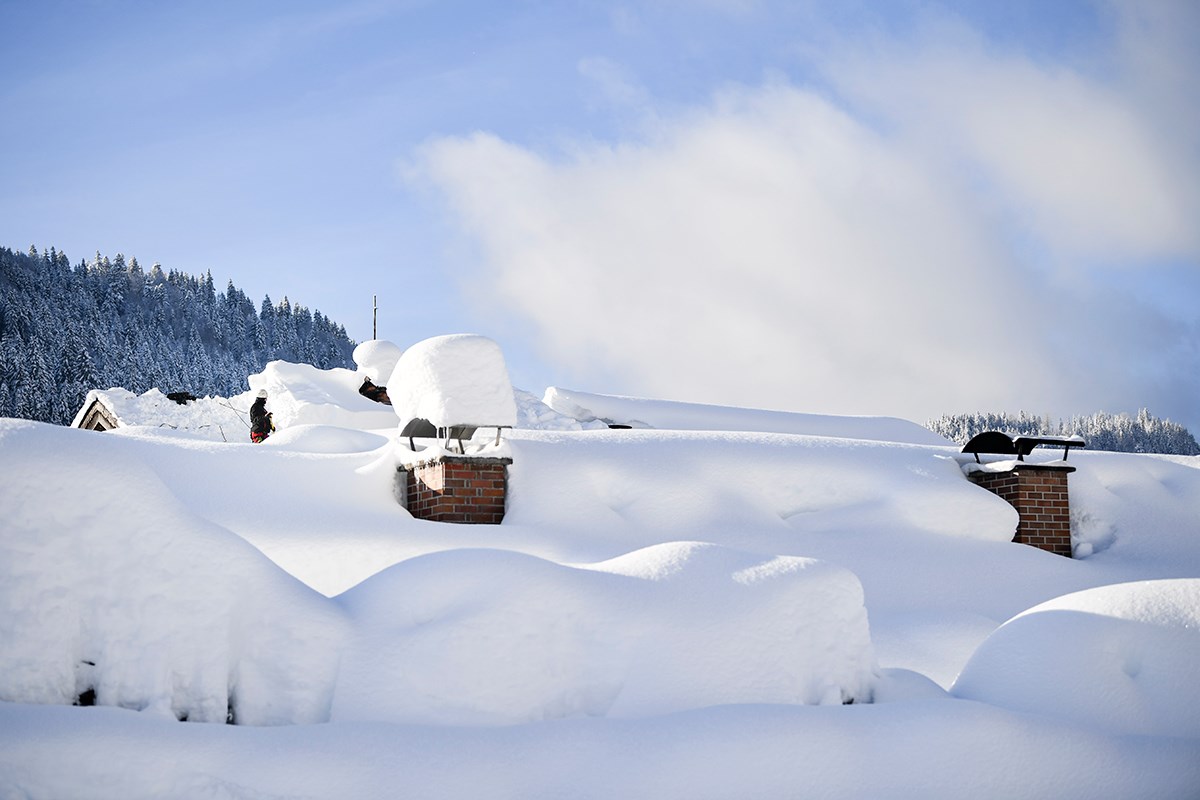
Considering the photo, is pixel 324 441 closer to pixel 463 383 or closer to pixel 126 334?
pixel 463 383

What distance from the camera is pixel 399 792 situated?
3221mm

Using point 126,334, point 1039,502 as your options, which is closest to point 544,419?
point 1039,502

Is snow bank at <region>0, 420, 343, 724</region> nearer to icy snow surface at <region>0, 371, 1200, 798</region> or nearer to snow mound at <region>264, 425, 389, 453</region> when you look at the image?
icy snow surface at <region>0, 371, 1200, 798</region>

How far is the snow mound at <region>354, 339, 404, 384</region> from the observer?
17953mm

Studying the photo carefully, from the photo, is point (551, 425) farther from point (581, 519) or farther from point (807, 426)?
point (581, 519)

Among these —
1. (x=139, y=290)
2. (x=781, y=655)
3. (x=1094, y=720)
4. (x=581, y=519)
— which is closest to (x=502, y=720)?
(x=781, y=655)

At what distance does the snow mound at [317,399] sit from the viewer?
1609 centimetres

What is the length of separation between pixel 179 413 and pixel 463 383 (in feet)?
41.5

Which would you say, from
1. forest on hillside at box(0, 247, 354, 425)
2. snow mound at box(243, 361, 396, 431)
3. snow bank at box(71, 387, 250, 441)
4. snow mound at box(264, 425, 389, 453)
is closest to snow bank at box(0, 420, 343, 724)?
snow mound at box(264, 425, 389, 453)

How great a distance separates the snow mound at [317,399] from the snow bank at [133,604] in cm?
1233

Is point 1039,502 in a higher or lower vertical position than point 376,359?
lower

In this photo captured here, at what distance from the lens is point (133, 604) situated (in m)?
3.44

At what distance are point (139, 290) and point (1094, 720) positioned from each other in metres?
82.1

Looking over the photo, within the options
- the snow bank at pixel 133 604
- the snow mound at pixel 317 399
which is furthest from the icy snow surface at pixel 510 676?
the snow mound at pixel 317 399
